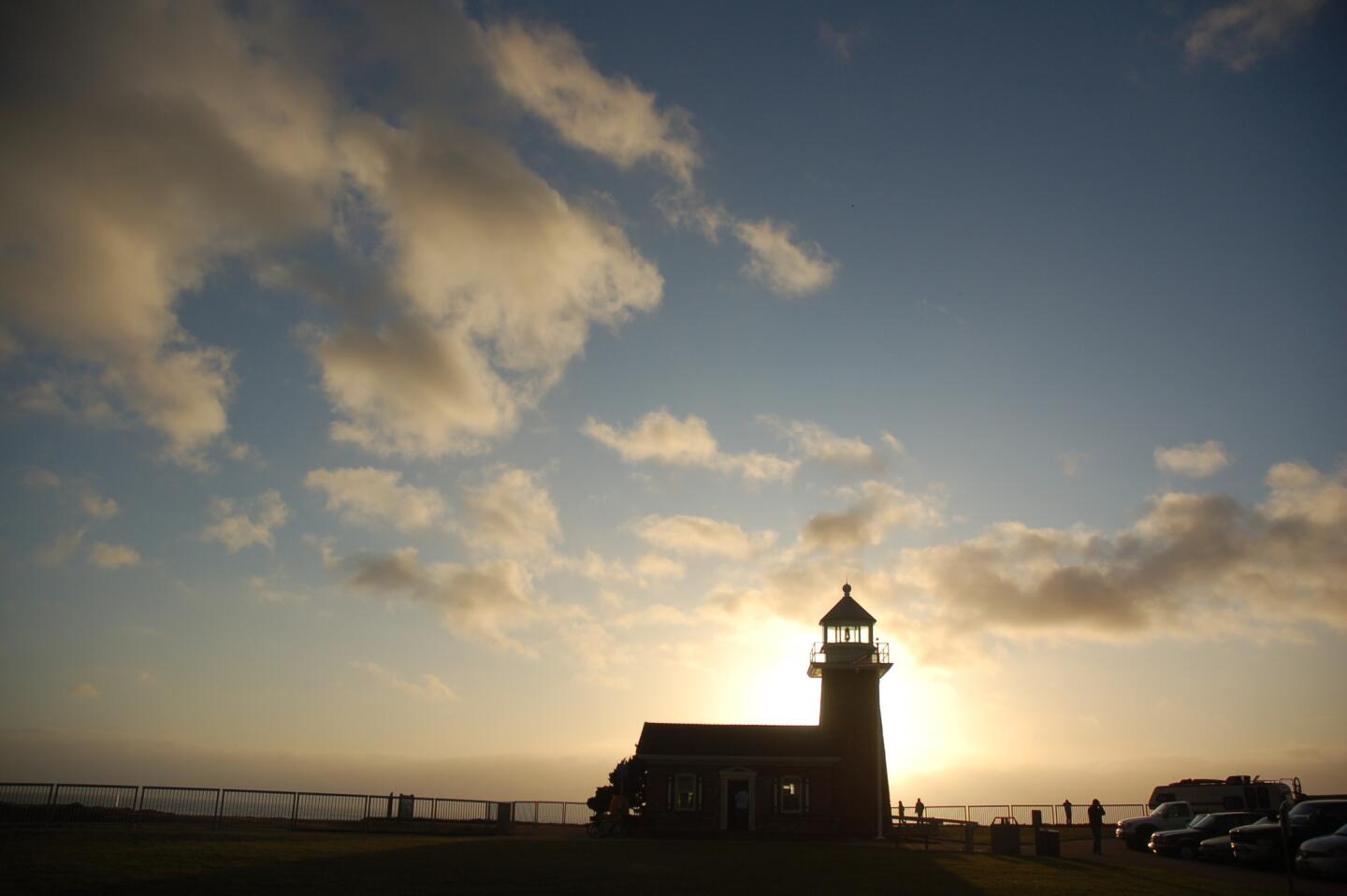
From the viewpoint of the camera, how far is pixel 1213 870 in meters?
29.5

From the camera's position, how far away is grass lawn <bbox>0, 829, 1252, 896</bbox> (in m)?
19.1

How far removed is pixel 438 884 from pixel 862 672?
117ft

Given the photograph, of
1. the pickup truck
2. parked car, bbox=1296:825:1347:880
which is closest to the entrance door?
the pickup truck

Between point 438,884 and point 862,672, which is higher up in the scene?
point 862,672

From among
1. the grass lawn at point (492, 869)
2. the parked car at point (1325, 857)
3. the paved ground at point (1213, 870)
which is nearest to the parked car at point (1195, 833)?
the paved ground at point (1213, 870)

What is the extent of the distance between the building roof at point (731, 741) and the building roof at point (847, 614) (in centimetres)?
594

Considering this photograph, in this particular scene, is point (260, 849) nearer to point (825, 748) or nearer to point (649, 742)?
point (649, 742)

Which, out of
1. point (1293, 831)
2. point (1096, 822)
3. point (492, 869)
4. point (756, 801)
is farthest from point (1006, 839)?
point (492, 869)

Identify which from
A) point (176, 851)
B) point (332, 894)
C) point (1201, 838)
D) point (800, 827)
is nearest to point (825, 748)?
point (800, 827)

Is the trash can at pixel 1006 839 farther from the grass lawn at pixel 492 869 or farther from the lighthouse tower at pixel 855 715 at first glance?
the lighthouse tower at pixel 855 715

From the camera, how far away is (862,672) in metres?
51.5

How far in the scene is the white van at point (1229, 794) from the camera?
1700 inches

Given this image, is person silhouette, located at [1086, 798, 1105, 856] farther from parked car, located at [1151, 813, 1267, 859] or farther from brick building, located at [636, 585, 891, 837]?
brick building, located at [636, 585, 891, 837]

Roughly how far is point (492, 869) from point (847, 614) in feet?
108
